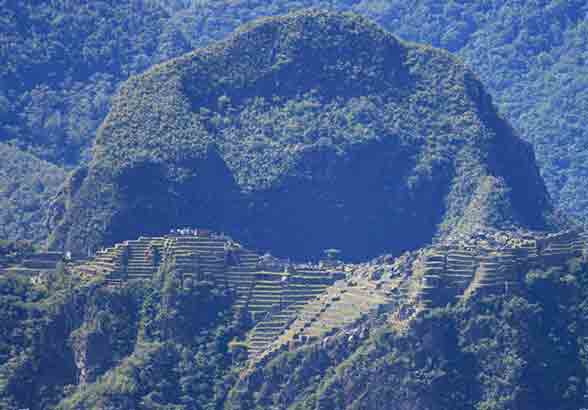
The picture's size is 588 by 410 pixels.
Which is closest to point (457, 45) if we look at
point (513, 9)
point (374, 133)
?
point (513, 9)

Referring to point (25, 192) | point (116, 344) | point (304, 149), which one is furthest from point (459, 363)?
point (25, 192)

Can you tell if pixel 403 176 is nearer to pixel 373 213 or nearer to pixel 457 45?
pixel 373 213

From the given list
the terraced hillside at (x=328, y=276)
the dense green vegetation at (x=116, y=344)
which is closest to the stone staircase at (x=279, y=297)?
the terraced hillside at (x=328, y=276)

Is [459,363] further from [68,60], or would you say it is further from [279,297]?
[68,60]

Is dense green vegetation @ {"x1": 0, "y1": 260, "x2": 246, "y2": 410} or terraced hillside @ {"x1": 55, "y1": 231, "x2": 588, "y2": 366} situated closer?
terraced hillside @ {"x1": 55, "y1": 231, "x2": 588, "y2": 366}

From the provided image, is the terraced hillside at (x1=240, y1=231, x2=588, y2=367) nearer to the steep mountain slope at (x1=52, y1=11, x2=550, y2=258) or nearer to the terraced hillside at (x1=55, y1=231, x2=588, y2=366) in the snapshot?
the terraced hillside at (x1=55, y1=231, x2=588, y2=366)

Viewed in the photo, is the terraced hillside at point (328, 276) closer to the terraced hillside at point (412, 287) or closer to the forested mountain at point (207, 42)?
the terraced hillside at point (412, 287)

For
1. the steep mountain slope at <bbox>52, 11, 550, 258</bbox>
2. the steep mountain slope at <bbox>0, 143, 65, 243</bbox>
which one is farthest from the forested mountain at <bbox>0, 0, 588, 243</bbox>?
the steep mountain slope at <bbox>52, 11, 550, 258</bbox>
